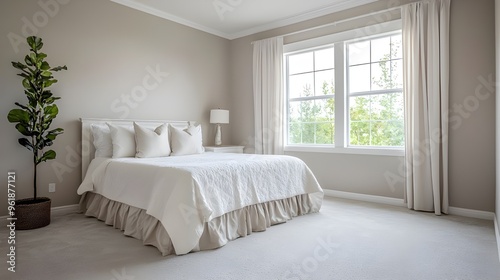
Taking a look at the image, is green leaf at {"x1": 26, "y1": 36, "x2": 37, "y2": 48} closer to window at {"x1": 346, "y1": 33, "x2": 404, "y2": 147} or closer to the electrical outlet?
the electrical outlet

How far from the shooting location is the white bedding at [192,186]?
2346 mm

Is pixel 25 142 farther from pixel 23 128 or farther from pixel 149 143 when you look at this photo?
pixel 149 143

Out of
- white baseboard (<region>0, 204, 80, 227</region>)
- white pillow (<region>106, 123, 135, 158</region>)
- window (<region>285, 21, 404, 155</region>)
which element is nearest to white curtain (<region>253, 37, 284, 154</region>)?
window (<region>285, 21, 404, 155</region>)

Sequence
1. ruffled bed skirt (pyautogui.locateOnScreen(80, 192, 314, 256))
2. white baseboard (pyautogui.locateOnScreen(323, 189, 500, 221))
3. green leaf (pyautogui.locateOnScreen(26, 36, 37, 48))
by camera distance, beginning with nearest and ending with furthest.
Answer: ruffled bed skirt (pyautogui.locateOnScreen(80, 192, 314, 256)) → green leaf (pyautogui.locateOnScreen(26, 36, 37, 48)) → white baseboard (pyautogui.locateOnScreen(323, 189, 500, 221))

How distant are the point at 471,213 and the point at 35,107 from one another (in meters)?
4.71

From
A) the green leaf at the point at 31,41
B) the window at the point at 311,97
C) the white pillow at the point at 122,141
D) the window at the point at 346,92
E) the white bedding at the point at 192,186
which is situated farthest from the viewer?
the window at the point at 311,97

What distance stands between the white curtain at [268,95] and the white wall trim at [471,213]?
93.9 inches

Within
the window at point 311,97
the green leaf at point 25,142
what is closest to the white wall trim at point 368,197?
the window at point 311,97

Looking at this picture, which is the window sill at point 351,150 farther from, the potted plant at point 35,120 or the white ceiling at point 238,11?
the potted plant at point 35,120

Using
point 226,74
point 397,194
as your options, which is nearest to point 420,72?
point 397,194

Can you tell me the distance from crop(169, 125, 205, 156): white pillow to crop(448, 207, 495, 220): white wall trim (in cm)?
315

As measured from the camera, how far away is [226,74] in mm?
5605

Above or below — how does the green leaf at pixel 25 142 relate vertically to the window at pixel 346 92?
below

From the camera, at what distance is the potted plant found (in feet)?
9.65
